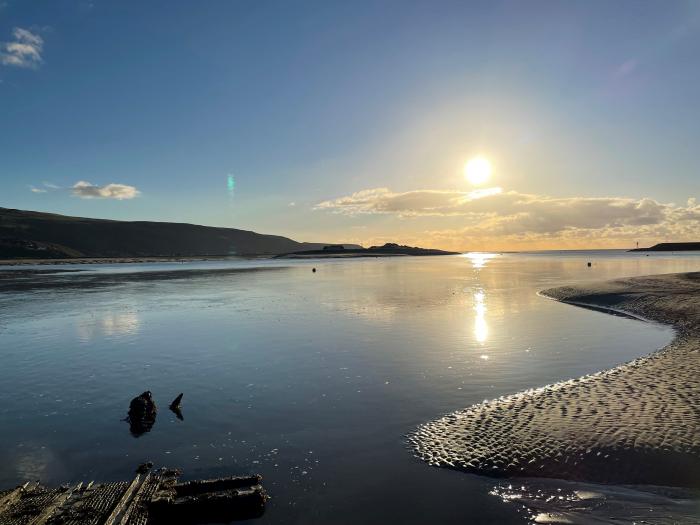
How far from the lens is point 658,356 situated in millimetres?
21719

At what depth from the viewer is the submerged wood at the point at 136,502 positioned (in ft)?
29.8

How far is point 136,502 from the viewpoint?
383 inches

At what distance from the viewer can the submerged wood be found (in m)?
9.07

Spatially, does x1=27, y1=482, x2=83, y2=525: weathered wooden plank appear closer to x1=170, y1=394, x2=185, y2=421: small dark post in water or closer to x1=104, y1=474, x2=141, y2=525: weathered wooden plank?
x1=104, y1=474, x2=141, y2=525: weathered wooden plank

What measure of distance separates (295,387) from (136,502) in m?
9.45

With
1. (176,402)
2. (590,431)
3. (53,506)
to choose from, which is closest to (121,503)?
(53,506)

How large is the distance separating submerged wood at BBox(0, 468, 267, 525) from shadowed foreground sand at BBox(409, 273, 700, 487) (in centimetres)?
526

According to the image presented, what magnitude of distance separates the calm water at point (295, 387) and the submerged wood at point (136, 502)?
83cm

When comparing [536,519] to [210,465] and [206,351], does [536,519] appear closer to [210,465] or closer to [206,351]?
[210,465]

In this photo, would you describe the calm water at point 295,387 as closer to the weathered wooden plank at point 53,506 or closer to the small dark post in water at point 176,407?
the small dark post in water at point 176,407

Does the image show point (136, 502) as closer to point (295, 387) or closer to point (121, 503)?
point (121, 503)

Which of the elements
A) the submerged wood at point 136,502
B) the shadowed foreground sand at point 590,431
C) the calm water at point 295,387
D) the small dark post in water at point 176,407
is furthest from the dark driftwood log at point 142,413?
the shadowed foreground sand at point 590,431

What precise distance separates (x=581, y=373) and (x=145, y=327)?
30.2 meters

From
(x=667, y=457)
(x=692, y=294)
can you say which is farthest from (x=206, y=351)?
(x=692, y=294)
